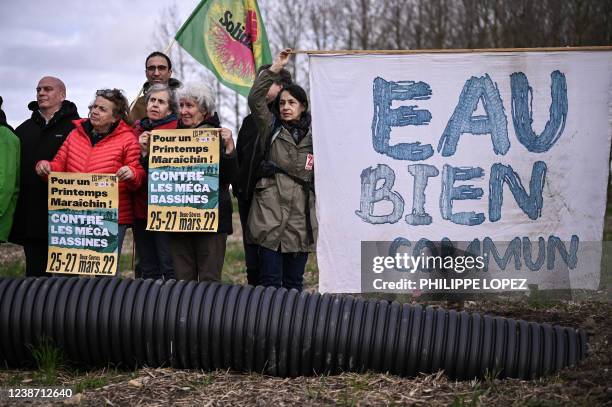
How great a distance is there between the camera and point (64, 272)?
573 centimetres

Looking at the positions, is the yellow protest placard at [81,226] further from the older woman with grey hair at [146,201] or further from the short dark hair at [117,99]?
the short dark hair at [117,99]

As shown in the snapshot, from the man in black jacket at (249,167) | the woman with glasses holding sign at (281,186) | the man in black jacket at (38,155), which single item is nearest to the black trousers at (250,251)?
the man in black jacket at (249,167)

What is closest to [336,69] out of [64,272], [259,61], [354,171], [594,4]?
[354,171]

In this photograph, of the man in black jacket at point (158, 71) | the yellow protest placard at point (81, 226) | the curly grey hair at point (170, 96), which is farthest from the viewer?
the man in black jacket at point (158, 71)

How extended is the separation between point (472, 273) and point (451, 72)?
1.58 m

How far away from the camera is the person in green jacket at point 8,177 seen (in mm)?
5832

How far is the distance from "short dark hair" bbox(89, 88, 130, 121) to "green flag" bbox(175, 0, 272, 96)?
1.51 m

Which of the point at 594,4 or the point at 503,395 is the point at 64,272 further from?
the point at 594,4

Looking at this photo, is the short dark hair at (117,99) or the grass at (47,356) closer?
the grass at (47,356)

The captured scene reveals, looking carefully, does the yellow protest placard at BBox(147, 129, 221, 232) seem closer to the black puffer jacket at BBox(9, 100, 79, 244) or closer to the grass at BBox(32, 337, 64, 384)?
the black puffer jacket at BBox(9, 100, 79, 244)

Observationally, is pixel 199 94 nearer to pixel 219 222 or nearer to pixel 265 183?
pixel 265 183

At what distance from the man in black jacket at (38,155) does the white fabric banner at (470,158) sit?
7.04 feet

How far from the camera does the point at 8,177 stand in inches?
230
